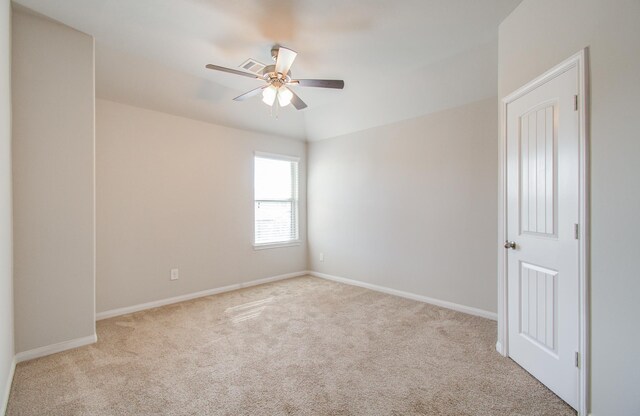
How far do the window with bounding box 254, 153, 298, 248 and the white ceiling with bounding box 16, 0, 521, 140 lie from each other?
949 mm

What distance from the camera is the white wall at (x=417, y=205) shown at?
3.38 m

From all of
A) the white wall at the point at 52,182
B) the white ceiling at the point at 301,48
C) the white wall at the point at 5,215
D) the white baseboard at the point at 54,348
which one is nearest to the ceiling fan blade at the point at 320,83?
the white ceiling at the point at 301,48

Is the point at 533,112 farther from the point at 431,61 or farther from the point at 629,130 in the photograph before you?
the point at 431,61

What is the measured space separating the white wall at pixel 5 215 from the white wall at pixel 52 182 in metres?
0.15

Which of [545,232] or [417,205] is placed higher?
[417,205]

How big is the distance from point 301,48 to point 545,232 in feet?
8.33

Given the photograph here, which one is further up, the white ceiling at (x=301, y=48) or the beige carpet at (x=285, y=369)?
the white ceiling at (x=301, y=48)

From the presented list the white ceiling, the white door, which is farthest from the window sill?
the white door

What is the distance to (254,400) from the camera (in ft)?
6.24

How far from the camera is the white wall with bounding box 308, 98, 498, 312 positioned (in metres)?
3.38

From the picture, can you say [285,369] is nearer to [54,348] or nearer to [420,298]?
[54,348]

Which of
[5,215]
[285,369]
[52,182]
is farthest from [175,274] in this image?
[285,369]

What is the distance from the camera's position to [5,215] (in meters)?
2.06

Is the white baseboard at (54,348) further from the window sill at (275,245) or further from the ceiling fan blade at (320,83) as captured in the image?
the ceiling fan blade at (320,83)
